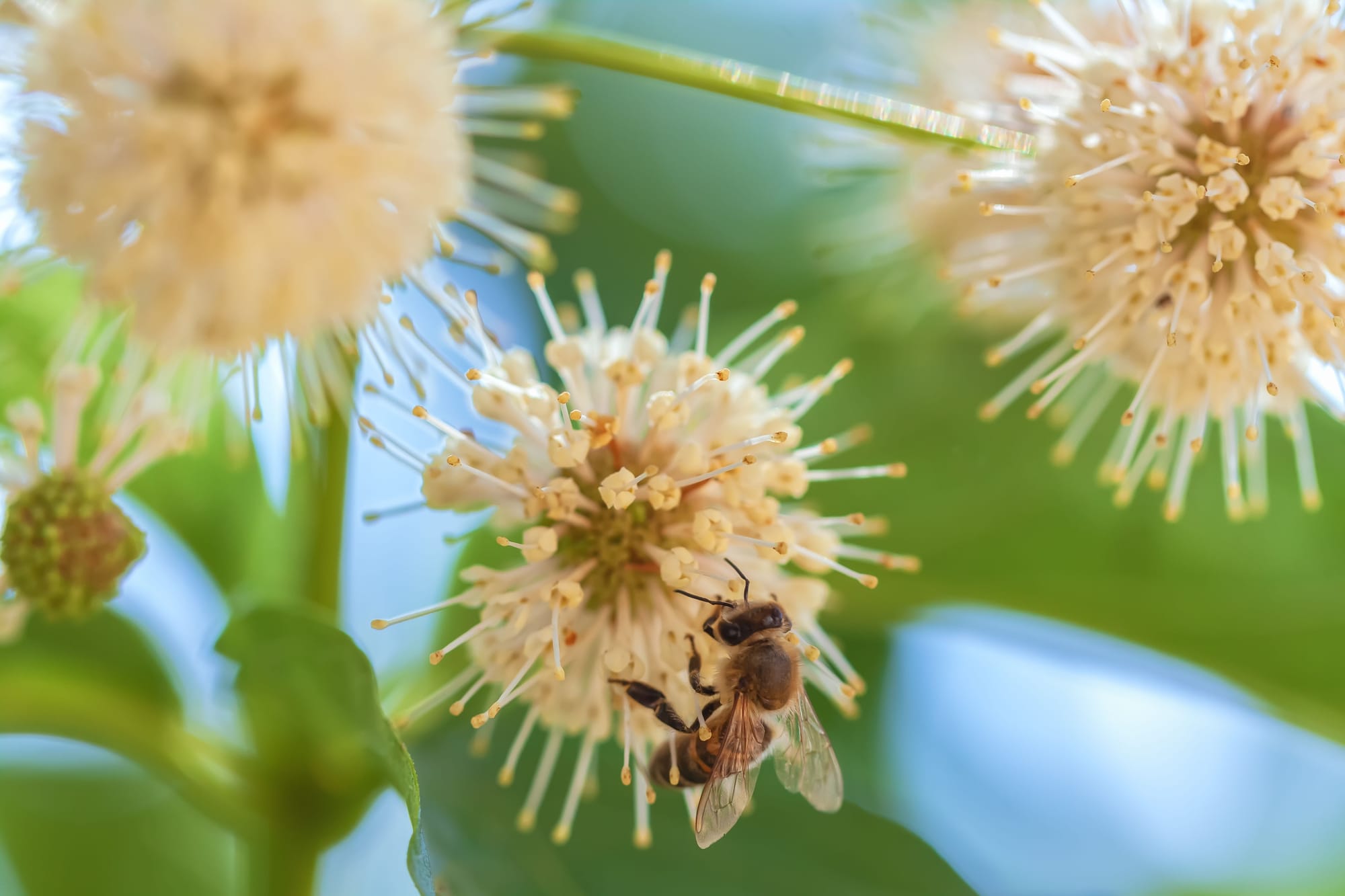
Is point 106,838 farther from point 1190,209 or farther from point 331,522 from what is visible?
point 1190,209

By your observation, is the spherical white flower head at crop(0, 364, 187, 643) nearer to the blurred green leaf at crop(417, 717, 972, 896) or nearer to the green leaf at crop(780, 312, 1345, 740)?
the blurred green leaf at crop(417, 717, 972, 896)

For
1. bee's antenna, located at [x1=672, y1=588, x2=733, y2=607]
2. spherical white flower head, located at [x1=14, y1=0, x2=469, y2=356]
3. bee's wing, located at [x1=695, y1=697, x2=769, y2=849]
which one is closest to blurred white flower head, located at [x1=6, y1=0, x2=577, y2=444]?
spherical white flower head, located at [x1=14, y1=0, x2=469, y2=356]

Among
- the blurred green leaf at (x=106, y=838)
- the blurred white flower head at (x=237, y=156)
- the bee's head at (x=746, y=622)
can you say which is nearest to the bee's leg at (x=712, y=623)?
the bee's head at (x=746, y=622)

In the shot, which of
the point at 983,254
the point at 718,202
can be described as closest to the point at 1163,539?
the point at 983,254

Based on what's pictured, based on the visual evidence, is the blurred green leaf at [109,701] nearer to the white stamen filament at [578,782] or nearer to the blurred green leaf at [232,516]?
the blurred green leaf at [232,516]

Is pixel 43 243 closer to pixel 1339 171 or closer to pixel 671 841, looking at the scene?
pixel 671 841

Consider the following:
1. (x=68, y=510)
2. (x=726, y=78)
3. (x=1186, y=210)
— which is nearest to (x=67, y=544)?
(x=68, y=510)

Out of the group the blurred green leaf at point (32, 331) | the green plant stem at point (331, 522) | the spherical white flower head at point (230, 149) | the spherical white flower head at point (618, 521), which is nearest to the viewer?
the spherical white flower head at point (230, 149)
